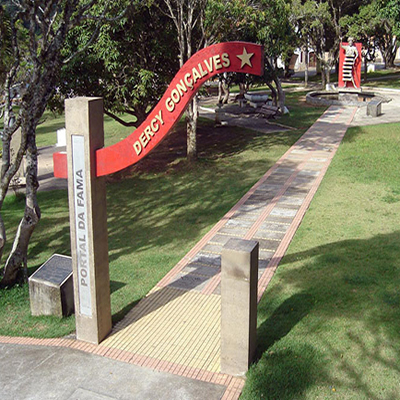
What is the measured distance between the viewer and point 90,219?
7.33 metres

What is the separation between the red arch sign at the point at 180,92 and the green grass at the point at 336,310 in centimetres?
330

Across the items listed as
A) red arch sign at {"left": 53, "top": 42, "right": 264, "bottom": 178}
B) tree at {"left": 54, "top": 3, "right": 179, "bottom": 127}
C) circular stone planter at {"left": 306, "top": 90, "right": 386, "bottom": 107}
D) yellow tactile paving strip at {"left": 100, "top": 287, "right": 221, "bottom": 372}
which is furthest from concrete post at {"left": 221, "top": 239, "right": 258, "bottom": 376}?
circular stone planter at {"left": 306, "top": 90, "right": 386, "bottom": 107}

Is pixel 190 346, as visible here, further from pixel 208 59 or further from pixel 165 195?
pixel 165 195

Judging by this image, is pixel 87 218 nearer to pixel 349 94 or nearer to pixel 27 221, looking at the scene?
pixel 27 221

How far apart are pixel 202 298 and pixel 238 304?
2.30 meters

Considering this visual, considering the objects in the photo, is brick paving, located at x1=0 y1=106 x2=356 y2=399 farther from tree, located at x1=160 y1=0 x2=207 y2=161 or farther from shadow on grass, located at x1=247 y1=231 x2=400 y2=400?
tree, located at x1=160 y1=0 x2=207 y2=161

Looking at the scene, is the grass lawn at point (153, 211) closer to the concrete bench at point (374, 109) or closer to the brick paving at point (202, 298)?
the brick paving at point (202, 298)

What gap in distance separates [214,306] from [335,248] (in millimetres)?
3144

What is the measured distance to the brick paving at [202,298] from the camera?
7.32 m

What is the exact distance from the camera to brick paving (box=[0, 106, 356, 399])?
732cm

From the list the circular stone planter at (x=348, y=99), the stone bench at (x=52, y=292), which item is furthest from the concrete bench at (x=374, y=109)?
the stone bench at (x=52, y=292)

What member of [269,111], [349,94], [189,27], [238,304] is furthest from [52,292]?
[349,94]

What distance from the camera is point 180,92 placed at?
673 centimetres

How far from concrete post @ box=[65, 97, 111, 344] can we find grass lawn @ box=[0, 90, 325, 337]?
2.25ft
